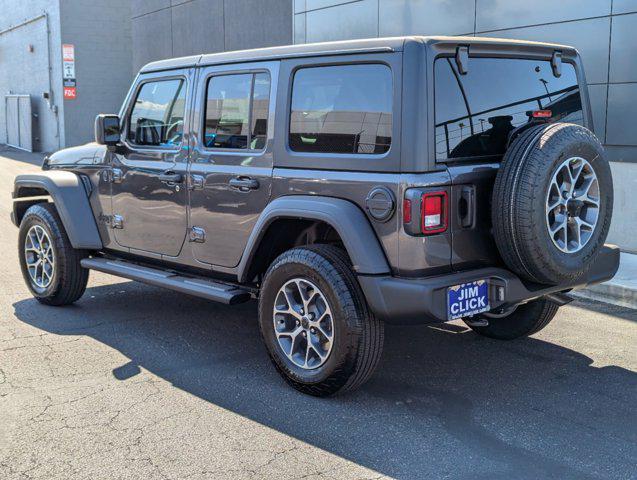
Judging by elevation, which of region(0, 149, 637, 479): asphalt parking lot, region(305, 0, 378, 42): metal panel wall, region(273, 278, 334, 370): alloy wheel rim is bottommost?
region(0, 149, 637, 479): asphalt parking lot

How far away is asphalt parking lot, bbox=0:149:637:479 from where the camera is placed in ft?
11.4

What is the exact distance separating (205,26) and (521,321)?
50.5 feet

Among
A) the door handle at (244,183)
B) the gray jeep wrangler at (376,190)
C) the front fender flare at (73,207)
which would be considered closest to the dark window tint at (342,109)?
the gray jeep wrangler at (376,190)

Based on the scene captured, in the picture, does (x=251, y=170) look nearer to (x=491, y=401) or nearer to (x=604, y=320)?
(x=491, y=401)

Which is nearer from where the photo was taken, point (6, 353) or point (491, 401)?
point (491, 401)

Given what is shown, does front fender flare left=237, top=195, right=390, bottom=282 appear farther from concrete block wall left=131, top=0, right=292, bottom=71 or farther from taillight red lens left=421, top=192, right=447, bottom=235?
concrete block wall left=131, top=0, right=292, bottom=71

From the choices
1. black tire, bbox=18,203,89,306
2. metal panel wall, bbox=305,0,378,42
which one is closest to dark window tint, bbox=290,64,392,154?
black tire, bbox=18,203,89,306

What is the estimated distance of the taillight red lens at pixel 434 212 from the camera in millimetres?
3809

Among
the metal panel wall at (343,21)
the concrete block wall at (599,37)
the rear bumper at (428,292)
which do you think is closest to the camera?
the rear bumper at (428,292)

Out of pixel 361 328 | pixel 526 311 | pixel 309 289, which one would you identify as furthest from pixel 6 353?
pixel 526 311

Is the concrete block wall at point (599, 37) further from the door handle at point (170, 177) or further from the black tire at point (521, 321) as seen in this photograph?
the door handle at point (170, 177)

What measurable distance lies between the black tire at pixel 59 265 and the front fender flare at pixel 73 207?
4.9 inches

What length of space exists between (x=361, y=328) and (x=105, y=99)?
26355 millimetres

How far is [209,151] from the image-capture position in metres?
4.99
